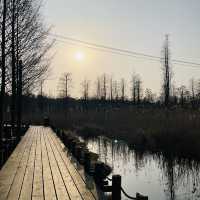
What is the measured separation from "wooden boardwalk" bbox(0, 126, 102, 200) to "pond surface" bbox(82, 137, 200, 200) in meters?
2.62

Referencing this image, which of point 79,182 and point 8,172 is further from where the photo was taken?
point 8,172

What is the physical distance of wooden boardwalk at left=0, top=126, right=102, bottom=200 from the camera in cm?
764

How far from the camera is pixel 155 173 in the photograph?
1630 cm

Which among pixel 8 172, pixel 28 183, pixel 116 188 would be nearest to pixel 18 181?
pixel 28 183

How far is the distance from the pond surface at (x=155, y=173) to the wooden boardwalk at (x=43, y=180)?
262 cm

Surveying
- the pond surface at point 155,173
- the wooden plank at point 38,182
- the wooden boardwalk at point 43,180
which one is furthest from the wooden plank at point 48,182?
the pond surface at point 155,173

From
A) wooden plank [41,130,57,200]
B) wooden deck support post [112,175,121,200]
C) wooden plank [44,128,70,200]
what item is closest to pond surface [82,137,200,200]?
wooden plank [44,128,70,200]

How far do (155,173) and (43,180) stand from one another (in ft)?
26.8

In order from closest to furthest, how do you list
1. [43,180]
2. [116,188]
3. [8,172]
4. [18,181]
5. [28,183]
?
[116,188] → [28,183] → [18,181] → [43,180] → [8,172]

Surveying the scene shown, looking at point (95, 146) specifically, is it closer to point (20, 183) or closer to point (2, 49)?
point (2, 49)

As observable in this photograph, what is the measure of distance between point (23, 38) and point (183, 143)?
450 inches

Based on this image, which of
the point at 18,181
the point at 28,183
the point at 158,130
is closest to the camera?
the point at 28,183

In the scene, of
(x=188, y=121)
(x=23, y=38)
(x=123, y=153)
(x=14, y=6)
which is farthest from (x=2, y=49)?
(x=188, y=121)

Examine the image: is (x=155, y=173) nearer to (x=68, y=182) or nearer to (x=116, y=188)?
(x=68, y=182)
